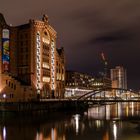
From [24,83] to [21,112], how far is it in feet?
80.1

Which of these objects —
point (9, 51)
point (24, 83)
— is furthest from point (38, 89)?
point (9, 51)

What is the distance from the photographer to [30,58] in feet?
490

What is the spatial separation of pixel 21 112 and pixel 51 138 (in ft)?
178

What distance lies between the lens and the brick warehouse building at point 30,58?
141000mm

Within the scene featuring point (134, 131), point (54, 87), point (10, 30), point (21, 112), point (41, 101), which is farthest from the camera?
point (54, 87)

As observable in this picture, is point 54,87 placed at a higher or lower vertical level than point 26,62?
lower

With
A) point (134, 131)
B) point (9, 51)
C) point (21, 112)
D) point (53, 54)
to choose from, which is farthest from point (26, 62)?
point (134, 131)

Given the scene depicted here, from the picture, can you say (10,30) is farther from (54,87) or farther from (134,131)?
(134,131)

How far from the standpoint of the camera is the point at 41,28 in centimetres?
15588

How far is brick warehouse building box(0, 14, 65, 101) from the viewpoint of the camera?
14100cm

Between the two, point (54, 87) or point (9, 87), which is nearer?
point (9, 87)

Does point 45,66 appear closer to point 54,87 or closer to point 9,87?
point 54,87

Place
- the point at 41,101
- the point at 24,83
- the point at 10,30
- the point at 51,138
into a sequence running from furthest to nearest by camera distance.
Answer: the point at 10,30 < the point at 24,83 < the point at 41,101 < the point at 51,138

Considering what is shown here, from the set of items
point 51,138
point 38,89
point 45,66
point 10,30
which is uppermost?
point 10,30
